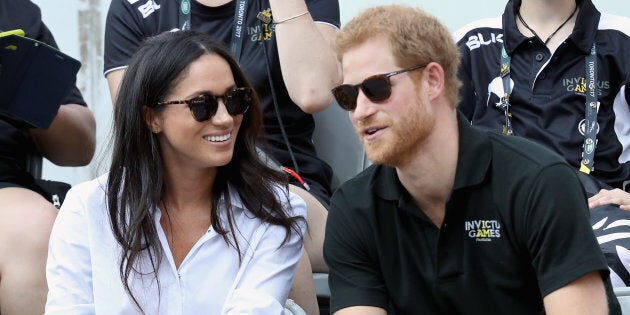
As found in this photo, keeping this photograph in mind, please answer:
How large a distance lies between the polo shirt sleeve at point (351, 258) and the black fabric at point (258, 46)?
0.64m

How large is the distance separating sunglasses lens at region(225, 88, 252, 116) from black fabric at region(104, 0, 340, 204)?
45 centimetres

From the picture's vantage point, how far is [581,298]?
230 cm

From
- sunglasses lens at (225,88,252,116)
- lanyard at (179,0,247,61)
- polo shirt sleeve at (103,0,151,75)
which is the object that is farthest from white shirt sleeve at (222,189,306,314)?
polo shirt sleeve at (103,0,151,75)

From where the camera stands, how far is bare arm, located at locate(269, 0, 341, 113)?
3258 millimetres

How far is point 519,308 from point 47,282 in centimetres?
136

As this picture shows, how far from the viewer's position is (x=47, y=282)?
3.00 m

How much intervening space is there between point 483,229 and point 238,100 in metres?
0.82

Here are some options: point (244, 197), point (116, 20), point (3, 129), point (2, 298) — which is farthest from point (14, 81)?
point (244, 197)

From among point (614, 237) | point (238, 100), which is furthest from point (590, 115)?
point (238, 100)

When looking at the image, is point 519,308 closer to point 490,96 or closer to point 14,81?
point 490,96

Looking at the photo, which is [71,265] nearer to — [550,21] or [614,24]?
[550,21]

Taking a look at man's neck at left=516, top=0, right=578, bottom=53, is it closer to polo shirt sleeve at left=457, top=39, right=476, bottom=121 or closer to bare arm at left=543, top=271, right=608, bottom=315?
polo shirt sleeve at left=457, top=39, right=476, bottom=121

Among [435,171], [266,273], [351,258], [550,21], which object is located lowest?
[266,273]

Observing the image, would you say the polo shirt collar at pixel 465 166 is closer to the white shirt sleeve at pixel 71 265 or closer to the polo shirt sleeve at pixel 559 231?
the polo shirt sleeve at pixel 559 231
